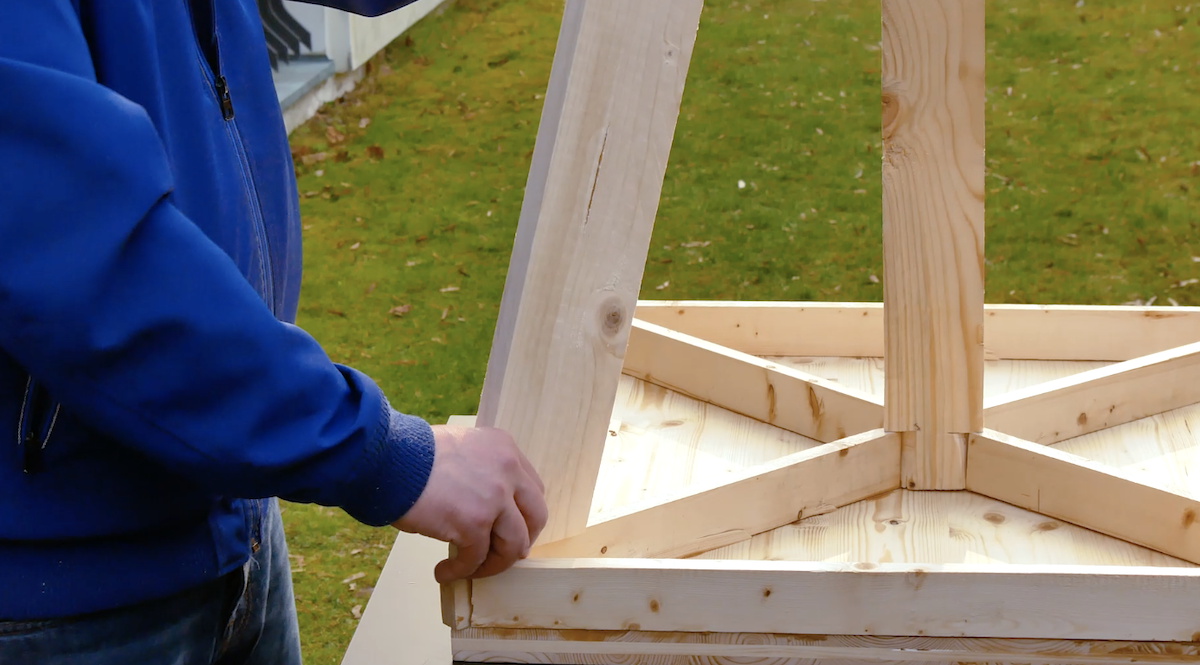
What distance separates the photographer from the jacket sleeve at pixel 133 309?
0.76 m

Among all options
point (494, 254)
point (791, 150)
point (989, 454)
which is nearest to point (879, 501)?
point (989, 454)

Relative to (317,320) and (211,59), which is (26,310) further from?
(317,320)

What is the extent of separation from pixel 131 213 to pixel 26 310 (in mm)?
94

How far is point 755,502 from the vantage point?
169cm

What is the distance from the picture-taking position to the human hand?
94 cm

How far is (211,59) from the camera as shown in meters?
1.06

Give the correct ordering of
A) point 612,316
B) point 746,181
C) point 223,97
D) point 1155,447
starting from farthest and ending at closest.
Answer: point 746,181 < point 1155,447 < point 612,316 < point 223,97

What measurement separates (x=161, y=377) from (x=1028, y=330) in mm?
2048

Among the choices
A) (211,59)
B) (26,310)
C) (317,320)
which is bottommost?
(317,320)

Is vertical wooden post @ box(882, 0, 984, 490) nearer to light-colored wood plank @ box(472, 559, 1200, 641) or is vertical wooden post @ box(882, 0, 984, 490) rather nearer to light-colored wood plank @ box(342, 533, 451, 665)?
light-colored wood plank @ box(472, 559, 1200, 641)

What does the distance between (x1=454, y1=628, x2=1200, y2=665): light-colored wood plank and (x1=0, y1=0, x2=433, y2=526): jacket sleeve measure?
0.46 m

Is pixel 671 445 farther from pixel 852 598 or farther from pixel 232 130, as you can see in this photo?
pixel 232 130

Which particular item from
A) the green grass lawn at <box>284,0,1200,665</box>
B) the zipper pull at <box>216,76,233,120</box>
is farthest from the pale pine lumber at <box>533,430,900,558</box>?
the green grass lawn at <box>284,0,1200,665</box>

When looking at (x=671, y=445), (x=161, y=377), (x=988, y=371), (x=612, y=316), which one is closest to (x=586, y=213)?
(x=612, y=316)
